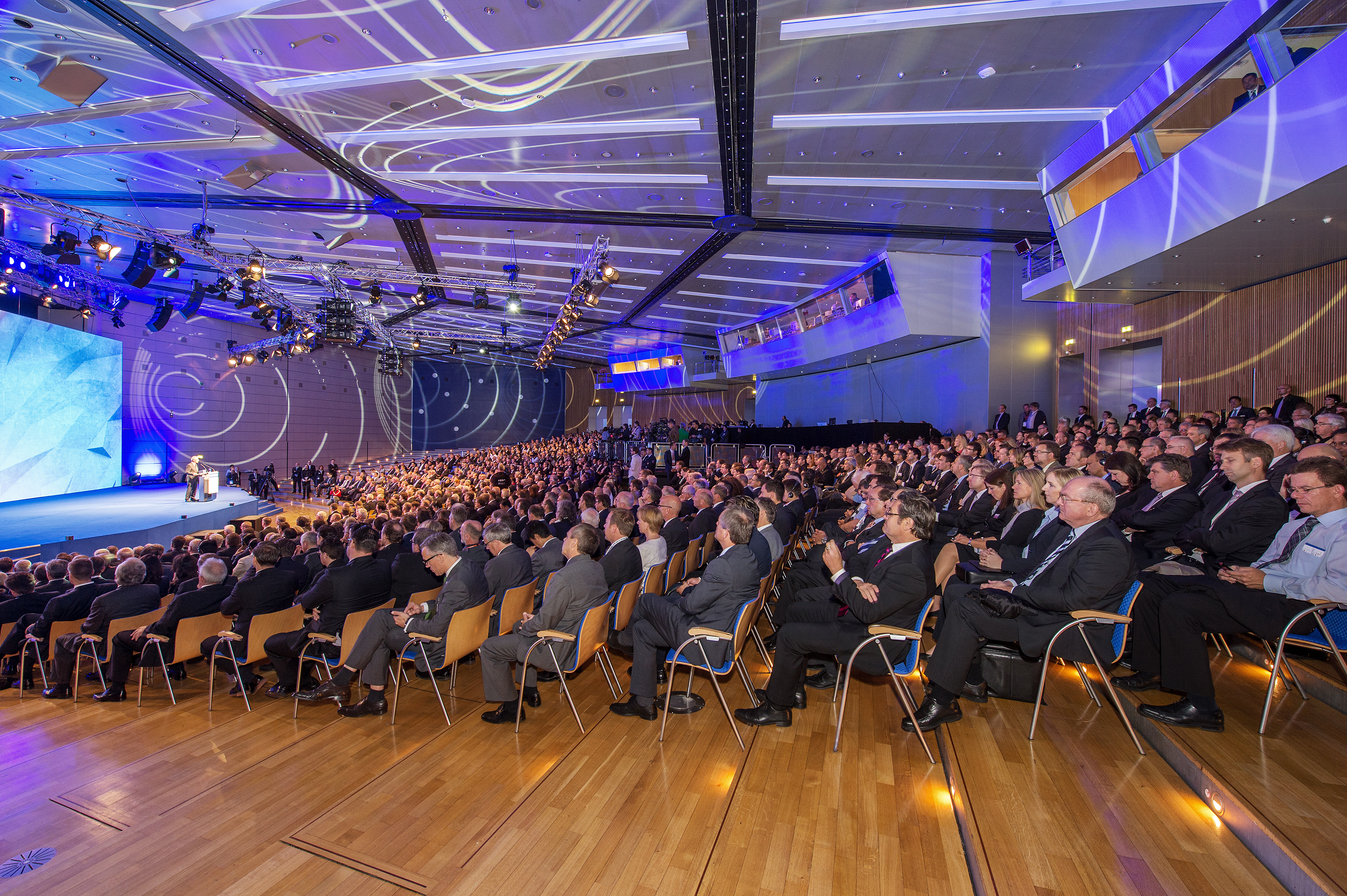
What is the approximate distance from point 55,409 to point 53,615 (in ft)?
37.2

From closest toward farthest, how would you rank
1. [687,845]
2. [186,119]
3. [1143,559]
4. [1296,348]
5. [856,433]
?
[687,845], [1143,559], [186,119], [1296,348], [856,433]

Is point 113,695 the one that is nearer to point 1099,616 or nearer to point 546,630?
point 546,630

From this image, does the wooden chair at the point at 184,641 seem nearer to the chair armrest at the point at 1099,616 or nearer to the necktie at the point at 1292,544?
the chair armrest at the point at 1099,616

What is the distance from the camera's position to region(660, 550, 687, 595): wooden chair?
15.1ft

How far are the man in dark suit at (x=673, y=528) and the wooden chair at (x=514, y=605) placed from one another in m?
1.18

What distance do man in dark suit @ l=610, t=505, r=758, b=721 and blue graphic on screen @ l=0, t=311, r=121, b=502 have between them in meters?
13.9

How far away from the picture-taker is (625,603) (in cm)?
399

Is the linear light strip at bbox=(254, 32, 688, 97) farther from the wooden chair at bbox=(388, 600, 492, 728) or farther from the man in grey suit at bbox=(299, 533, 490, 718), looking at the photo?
the wooden chair at bbox=(388, 600, 492, 728)

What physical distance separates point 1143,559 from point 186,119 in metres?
9.86

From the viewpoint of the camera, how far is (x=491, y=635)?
437 centimetres

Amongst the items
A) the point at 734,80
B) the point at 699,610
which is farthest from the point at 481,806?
the point at 734,80

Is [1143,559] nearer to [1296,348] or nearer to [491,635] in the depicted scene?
[491,635]

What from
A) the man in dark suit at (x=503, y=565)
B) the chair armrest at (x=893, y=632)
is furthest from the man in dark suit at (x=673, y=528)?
the chair armrest at (x=893, y=632)

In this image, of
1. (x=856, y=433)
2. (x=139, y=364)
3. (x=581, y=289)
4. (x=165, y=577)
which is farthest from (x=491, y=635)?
(x=139, y=364)
